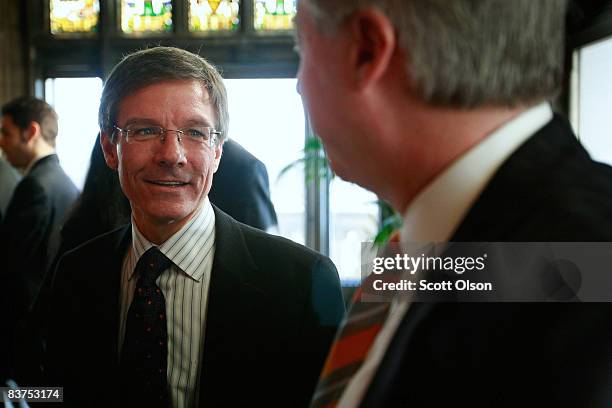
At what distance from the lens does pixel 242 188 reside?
2.34ft

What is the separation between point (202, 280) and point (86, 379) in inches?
5.8

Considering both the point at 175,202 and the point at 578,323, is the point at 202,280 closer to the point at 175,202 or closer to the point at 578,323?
the point at 175,202

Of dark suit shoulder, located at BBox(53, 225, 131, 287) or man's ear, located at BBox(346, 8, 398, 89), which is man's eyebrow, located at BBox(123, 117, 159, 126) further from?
man's ear, located at BBox(346, 8, 398, 89)

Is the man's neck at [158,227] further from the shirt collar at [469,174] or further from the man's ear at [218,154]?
the shirt collar at [469,174]

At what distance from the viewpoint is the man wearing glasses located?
629 millimetres

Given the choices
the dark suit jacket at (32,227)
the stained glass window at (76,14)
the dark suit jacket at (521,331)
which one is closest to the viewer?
the dark suit jacket at (521,331)

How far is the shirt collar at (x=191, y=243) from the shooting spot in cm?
66

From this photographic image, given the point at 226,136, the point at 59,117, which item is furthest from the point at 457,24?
the point at 59,117

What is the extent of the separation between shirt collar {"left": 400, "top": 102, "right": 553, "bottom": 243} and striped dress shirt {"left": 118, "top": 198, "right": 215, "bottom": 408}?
29 centimetres

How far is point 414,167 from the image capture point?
1.45ft

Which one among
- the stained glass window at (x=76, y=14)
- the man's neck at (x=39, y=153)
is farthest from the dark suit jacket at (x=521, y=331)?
A: the stained glass window at (x=76, y=14)

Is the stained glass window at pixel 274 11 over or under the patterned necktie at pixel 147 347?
over

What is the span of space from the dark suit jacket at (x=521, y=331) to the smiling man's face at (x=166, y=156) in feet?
0.97

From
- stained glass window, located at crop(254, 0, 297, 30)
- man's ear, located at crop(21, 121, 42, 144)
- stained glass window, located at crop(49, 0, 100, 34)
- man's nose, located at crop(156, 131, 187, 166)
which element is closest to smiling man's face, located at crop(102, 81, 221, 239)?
man's nose, located at crop(156, 131, 187, 166)
